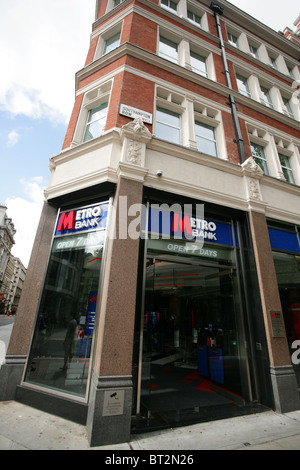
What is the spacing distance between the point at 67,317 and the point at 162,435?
3.13 m

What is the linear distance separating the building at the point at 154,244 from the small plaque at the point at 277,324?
3 centimetres

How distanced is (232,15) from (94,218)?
1447 centimetres

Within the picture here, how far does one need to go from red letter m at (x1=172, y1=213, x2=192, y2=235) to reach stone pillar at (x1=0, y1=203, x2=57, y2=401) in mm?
3540

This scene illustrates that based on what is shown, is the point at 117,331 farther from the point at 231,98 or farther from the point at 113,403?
the point at 231,98

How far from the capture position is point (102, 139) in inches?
230

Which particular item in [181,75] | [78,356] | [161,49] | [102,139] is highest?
[161,49]

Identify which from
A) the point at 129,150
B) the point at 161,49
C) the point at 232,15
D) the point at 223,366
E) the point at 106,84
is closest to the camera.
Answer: the point at 129,150

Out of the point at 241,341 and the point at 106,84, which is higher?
the point at 106,84

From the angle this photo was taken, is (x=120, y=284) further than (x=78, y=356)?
No

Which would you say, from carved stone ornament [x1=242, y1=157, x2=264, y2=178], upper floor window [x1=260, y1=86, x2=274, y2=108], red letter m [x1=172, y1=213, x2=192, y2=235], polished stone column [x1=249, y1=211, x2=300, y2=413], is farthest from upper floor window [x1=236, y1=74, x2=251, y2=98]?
red letter m [x1=172, y1=213, x2=192, y2=235]

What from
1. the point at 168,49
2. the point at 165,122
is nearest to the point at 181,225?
the point at 165,122

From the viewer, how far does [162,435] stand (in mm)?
3643

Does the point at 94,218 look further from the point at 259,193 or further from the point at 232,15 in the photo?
the point at 232,15

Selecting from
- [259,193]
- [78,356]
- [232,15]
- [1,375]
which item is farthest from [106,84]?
[232,15]
